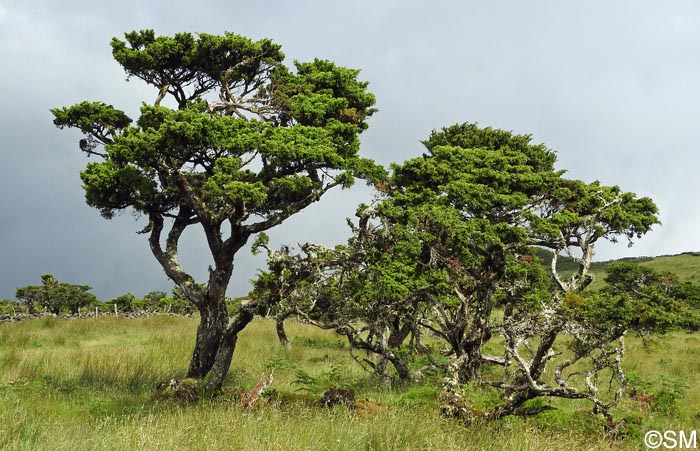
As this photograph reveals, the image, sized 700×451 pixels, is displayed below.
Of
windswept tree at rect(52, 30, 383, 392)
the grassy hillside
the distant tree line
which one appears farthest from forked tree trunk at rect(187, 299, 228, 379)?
→ the grassy hillside

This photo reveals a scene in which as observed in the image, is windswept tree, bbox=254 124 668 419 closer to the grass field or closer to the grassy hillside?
the grass field

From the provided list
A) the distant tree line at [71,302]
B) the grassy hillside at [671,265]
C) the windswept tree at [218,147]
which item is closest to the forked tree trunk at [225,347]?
the windswept tree at [218,147]

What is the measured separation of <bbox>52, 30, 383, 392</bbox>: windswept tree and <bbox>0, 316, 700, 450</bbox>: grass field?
107 inches

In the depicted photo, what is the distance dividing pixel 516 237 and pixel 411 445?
22.7 feet

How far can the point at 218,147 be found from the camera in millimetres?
11273

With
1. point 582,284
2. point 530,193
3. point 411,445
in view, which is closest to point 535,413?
point 411,445

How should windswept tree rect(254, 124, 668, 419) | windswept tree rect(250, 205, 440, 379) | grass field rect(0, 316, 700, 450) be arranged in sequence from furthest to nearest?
windswept tree rect(250, 205, 440, 379), windswept tree rect(254, 124, 668, 419), grass field rect(0, 316, 700, 450)

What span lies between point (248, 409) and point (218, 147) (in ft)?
19.0

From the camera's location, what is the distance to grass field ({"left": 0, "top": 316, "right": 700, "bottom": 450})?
21.0 feet

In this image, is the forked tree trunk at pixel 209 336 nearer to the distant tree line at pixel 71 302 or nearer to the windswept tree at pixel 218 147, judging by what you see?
the windswept tree at pixel 218 147

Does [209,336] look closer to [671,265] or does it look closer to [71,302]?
[71,302]

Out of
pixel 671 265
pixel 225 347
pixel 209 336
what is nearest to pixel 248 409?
pixel 225 347

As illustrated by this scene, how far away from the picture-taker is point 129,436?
613cm

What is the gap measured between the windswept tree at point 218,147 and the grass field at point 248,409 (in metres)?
2.71
